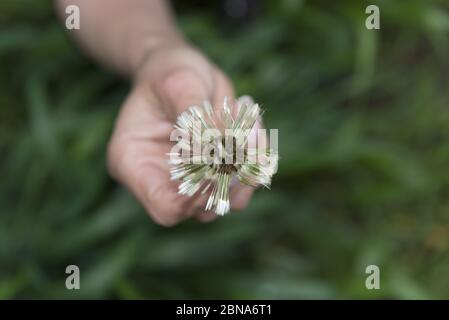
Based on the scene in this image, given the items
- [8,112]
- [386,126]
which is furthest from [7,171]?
[386,126]

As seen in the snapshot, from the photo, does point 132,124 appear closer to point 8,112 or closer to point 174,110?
point 174,110

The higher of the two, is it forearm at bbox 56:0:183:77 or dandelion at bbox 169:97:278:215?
forearm at bbox 56:0:183:77

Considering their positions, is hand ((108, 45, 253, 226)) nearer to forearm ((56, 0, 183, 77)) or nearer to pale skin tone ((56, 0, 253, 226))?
pale skin tone ((56, 0, 253, 226))

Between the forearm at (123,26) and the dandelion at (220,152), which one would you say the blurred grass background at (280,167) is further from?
the dandelion at (220,152)

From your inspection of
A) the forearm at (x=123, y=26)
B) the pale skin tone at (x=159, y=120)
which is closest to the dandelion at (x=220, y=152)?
the pale skin tone at (x=159, y=120)

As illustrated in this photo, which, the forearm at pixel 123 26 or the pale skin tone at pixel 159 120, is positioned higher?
the forearm at pixel 123 26

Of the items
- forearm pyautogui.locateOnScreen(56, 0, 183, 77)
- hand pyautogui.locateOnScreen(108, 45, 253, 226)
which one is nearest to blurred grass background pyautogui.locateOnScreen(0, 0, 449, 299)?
forearm pyautogui.locateOnScreen(56, 0, 183, 77)
